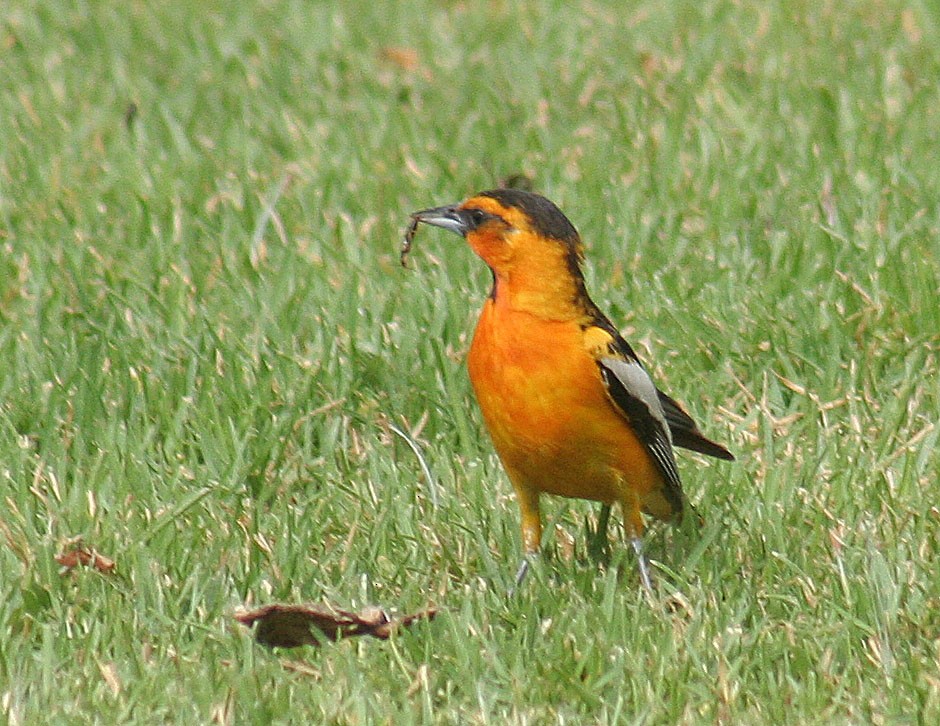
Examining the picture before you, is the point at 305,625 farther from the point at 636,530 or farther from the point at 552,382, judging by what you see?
the point at 636,530

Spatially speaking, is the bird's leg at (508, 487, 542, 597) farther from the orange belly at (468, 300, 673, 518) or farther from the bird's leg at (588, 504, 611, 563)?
the bird's leg at (588, 504, 611, 563)

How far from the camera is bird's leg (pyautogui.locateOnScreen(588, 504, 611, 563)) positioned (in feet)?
15.5

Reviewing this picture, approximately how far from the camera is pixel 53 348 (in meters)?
5.67

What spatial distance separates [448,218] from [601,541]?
39.4 inches

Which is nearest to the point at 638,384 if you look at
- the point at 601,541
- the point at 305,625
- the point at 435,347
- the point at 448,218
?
the point at 601,541

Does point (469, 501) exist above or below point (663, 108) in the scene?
below

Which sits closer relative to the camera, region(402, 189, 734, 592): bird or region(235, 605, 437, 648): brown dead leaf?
region(235, 605, 437, 648): brown dead leaf

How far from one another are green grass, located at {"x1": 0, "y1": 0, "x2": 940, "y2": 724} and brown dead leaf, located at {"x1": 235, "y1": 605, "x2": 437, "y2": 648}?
50 mm

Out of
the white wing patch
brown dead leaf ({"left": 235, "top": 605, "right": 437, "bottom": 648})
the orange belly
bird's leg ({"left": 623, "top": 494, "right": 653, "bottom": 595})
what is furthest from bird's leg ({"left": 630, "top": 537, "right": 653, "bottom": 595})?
brown dead leaf ({"left": 235, "top": 605, "right": 437, "bottom": 648})

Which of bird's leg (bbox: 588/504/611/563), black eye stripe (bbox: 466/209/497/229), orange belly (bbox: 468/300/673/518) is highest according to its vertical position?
black eye stripe (bbox: 466/209/497/229)

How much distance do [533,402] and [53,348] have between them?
6.97 feet

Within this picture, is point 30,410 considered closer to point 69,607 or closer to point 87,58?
point 69,607

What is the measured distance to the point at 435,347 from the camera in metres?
5.59

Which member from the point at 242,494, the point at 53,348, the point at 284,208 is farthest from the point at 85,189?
the point at 242,494
